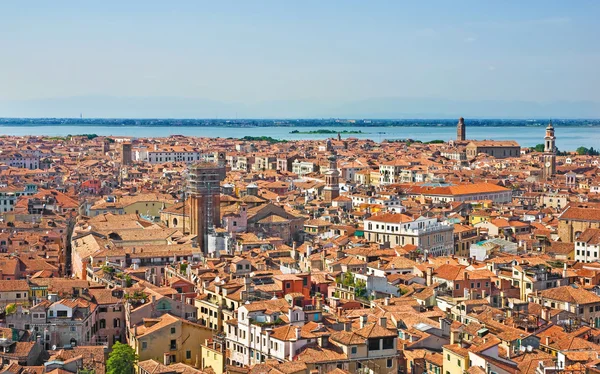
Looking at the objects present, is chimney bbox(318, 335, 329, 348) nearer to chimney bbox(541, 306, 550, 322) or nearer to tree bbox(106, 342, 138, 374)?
tree bbox(106, 342, 138, 374)

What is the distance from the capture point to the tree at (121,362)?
1450 centimetres

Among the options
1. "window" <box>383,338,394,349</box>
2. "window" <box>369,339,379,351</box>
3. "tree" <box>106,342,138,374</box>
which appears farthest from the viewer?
"tree" <box>106,342,138,374</box>

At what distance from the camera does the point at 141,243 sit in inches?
1081

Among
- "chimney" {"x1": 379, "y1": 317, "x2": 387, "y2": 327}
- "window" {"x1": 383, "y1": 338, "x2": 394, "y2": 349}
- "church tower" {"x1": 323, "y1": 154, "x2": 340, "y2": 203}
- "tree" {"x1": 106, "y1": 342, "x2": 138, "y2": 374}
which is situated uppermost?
"chimney" {"x1": 379, "y1": 317, "x2": 387, "y2": 327}

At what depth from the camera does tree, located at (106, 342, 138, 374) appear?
1450cm

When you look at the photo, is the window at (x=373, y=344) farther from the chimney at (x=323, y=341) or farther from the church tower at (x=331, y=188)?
the church tower at (x=331, y=188)

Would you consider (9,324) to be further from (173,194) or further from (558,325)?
(173,194)

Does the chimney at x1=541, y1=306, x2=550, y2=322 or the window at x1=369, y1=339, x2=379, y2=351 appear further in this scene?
the chimney at x1=541, y1=306, x2=550, y2=322

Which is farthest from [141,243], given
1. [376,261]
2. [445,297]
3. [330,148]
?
[330,148]

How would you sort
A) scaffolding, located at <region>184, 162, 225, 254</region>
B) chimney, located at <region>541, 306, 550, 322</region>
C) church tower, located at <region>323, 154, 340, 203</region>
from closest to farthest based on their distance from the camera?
chimney, located at <region>541, 306, 550, 322</region>
scaffolding, located at <region>184, 162, 225, 254</region>
church tower, located at <region>323, 154, 340, 203</region>

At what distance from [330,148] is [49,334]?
8043 cm

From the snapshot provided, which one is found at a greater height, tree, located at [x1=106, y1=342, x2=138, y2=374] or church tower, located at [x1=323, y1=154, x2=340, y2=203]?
tree, located at [x1=106, y1=342, x2=138, y2=374]

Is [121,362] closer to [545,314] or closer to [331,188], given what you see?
[545,314]

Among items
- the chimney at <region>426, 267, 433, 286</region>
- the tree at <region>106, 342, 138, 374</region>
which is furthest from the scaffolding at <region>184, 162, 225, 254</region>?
the tree at <region>106, 342, 138, 374</region>
